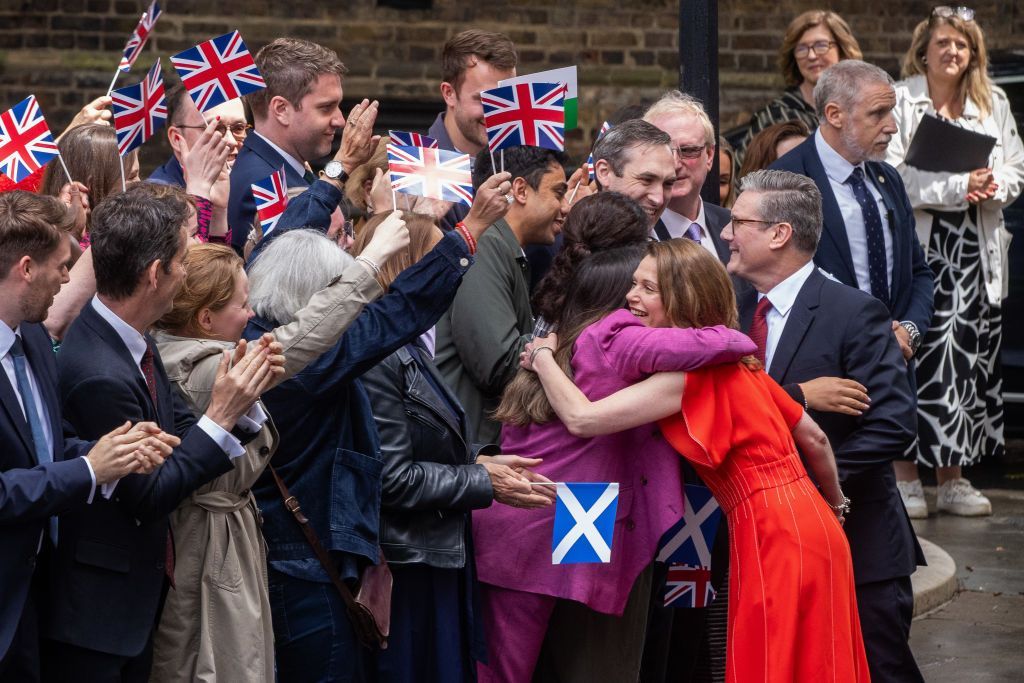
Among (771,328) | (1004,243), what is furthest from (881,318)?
(1004,243)

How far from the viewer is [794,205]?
209 inches

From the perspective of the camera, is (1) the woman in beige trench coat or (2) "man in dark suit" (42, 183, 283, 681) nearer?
(2) "man in dark suit" (42, 183, 283, 681)

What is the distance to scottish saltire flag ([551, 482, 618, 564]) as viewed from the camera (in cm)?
460

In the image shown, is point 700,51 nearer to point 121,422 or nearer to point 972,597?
point 972,597

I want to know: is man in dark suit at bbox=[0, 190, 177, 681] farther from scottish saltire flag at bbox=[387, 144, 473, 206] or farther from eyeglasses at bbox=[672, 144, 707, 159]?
eyeglasses at bbox=[672, 144, 707, 159]

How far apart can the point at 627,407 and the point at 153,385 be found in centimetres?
133

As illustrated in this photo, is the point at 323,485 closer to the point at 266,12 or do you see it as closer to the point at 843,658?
the point at 843,658

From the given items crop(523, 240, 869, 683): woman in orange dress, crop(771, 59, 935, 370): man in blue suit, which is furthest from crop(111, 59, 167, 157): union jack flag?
crop(771, 59, 935, 370): man in blue suit

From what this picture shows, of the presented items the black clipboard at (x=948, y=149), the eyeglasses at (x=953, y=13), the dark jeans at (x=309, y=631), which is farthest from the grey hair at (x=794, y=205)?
the eyeglasses at (x=953, y=13)

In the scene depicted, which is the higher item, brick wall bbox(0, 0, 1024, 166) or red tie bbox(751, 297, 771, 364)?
brick wall bbox(0, 0, 1024, 166)

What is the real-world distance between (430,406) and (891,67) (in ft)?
29.8

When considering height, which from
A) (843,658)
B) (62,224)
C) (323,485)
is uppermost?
(62,224)

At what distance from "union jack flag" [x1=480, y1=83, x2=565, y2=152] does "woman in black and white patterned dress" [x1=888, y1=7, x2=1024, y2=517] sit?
3479 mm

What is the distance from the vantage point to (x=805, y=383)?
5117 millimetres
